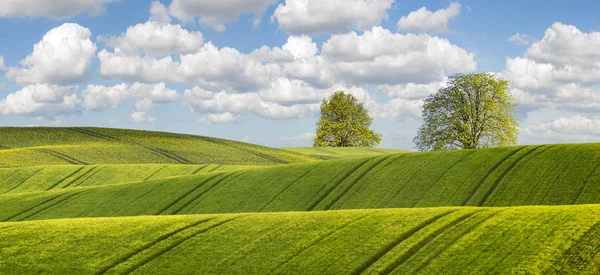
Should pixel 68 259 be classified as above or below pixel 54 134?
below

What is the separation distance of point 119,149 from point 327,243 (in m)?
58.2

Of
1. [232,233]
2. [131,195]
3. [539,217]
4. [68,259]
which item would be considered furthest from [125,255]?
[131,195]

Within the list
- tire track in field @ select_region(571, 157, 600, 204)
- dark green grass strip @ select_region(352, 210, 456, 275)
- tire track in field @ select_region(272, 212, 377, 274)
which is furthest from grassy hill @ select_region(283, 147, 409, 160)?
dark green grass strip @ select_region(352, 210, 456, 275)

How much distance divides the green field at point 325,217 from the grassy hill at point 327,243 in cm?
5

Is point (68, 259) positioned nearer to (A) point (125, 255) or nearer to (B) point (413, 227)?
(A) point (125, 255)

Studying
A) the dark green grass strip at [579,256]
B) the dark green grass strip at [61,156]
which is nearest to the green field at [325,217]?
the dark green grass strip at [579,256]

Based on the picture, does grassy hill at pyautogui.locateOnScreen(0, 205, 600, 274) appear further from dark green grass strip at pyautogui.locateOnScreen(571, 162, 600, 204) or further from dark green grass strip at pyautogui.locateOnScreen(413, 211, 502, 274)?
dark green grass strip at pyautogui.locateOnScreen(571, 162, 600, 204)

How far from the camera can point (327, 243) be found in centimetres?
1647

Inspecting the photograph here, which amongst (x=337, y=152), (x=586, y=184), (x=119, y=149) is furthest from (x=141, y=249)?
(x=337, y=152)

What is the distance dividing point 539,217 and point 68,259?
1381 cm

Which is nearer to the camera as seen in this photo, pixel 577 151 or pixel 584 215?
pixel 584 215

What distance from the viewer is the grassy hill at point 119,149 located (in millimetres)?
62406

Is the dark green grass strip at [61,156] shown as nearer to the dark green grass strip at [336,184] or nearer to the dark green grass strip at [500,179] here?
the dark green grass strip at [336,184]

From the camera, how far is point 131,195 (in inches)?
1380
